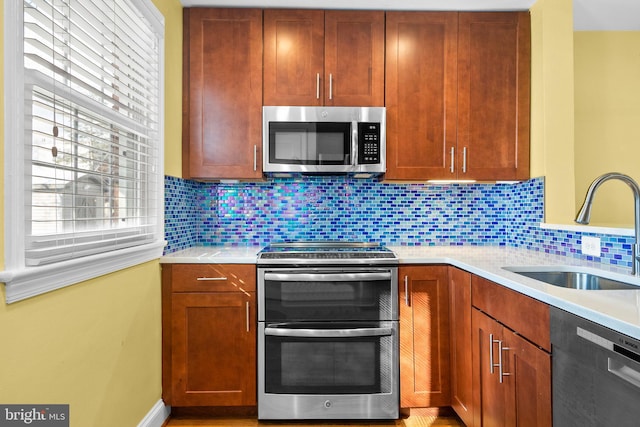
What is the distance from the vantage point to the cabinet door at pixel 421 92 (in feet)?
7.73

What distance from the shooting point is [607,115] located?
2.50 m

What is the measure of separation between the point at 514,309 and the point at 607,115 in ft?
6.17

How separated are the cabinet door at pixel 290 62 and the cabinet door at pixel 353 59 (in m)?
0.08

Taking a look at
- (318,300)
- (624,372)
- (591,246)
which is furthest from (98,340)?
(591,246)

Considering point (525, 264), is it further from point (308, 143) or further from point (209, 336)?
point (209, 336)

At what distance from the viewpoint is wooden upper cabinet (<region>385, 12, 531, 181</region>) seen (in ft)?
7.75

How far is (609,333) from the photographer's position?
0.93m

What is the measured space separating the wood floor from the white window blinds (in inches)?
40.3

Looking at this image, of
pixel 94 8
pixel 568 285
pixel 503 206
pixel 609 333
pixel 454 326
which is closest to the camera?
pixel 609 333

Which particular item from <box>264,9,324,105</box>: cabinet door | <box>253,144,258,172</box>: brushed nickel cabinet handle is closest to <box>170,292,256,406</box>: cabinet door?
<box>253,144,258,172</box>: brushed nickel cabinet handle

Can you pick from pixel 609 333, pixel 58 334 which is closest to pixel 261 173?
pixel 58 334

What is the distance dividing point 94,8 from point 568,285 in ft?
7.55

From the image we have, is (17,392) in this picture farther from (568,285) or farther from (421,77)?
(421,77)

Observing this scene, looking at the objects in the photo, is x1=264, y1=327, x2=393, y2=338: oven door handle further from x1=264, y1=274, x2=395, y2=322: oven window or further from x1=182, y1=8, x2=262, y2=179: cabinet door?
x1=182, y1=8, x2=262, y2=179: cabinet door
